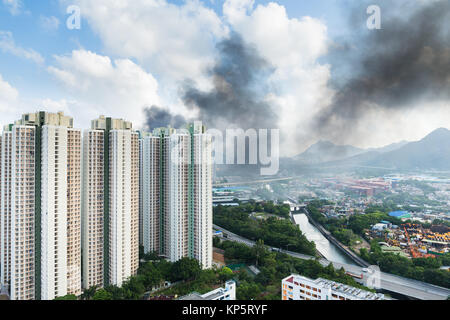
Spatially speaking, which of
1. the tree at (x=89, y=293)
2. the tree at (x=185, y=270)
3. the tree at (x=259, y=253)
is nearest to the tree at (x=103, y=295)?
the tree at (x=89, y=293)

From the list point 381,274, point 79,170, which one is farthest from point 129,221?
point 381,274

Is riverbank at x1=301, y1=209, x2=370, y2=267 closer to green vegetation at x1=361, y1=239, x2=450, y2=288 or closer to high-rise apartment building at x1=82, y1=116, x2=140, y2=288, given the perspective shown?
green vegetation at x1=361, y1=239, x2=450, y2=288

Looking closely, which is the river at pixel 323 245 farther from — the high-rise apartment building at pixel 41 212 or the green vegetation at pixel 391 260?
the high-rise apartment building at pixel 41 212

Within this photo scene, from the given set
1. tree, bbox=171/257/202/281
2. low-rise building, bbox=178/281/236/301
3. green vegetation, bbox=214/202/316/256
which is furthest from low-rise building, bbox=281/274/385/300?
green vegetation, bbox=214/202/316/256

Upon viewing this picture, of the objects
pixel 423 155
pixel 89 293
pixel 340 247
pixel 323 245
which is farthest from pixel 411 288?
pixel 423 155

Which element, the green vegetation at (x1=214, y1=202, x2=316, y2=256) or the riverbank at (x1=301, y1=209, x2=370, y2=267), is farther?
the green vegetation at (x1=214, y1=202, x2=316, y2=256)

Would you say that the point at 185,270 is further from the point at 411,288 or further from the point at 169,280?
the point at 411,288
